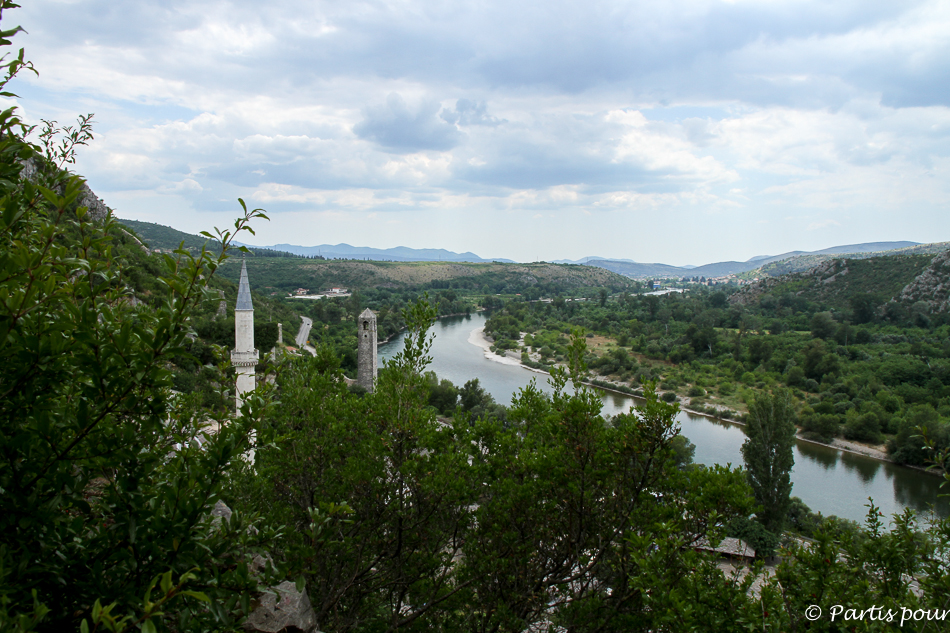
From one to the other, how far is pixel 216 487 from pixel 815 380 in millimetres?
37376

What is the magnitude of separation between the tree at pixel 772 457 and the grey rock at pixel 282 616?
14815 millimetres

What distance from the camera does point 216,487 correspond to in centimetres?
192

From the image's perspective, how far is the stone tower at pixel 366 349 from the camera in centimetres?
2223

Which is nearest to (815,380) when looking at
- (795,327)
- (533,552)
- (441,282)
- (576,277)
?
(795,327)

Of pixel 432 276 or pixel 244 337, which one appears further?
pixel 432 276

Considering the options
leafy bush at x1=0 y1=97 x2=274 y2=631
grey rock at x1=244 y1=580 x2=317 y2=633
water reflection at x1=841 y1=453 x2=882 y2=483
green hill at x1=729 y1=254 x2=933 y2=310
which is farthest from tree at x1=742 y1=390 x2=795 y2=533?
green hill at x1=729 y1=254 x2=933 y2=310

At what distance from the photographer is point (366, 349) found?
74.3 ft

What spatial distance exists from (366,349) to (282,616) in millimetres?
19577

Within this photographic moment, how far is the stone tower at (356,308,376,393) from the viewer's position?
22234 millimetres

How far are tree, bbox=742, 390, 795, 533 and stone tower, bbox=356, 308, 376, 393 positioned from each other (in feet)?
45.1

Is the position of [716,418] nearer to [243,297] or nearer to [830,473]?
[830,473]

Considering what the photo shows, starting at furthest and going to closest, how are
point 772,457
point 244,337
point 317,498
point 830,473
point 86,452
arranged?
point 830,473 → point 772,457 → point 244,337 → point 317,498 → point 86,452

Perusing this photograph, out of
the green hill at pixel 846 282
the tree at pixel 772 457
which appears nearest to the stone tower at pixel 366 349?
the tree at pixel 772 457

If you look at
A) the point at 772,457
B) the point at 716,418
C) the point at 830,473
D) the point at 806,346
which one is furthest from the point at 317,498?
the point at 806,346
